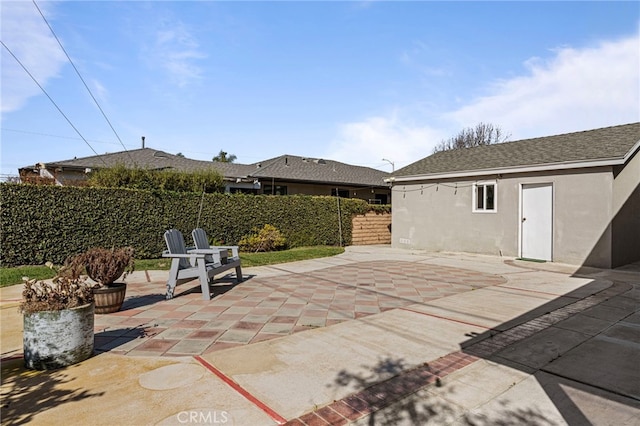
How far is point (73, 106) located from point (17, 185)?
189 inches

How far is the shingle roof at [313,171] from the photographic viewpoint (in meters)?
19.8

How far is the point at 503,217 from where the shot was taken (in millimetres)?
11805

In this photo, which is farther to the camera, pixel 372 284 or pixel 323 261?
pixel 323 261

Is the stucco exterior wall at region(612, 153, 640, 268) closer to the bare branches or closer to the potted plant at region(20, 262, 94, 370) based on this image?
the potted plant at region(20, 262, 94, 370)

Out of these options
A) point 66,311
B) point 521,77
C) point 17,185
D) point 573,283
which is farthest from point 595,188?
point 17,185

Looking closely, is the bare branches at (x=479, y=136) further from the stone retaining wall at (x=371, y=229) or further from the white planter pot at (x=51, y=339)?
the white planter pot at (x=51, y=339)

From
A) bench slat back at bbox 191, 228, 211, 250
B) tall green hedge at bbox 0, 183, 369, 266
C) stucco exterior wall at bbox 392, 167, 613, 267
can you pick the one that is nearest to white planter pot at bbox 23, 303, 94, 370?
bench slat back at bbox 191, 228, 211, 250

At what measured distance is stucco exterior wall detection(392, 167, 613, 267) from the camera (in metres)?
9.61

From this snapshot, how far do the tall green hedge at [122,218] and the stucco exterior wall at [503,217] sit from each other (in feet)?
14.2

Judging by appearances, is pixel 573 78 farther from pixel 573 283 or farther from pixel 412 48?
pixel 573 283

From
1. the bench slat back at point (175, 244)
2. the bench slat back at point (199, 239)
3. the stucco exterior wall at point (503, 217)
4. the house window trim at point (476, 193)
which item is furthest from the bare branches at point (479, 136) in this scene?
the bench slat back at point (175, 244)

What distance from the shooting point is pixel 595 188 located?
9.68 m

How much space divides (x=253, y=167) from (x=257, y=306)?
17927 mm

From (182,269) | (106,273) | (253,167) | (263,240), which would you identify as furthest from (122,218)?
(253,167)
